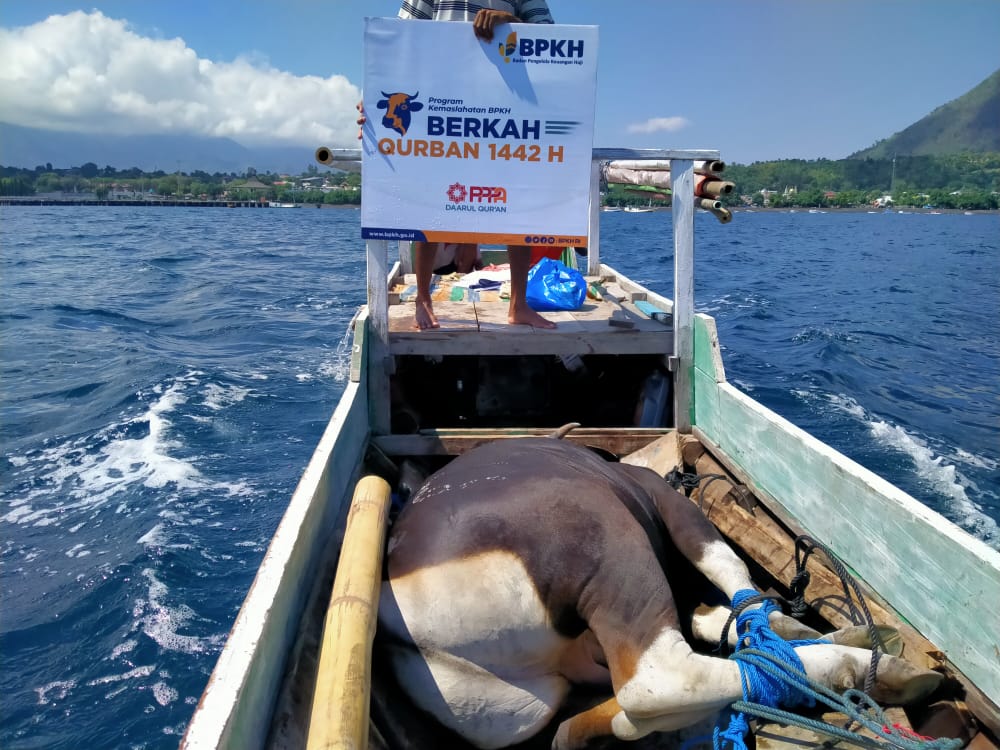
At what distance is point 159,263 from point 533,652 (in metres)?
28.6

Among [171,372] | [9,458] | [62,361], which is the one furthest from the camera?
[62,361]

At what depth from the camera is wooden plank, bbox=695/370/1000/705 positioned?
270cm

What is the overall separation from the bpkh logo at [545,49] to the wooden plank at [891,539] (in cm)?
248

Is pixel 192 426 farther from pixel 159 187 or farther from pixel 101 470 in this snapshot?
pixel 159 187

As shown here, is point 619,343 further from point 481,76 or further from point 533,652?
point 533,652

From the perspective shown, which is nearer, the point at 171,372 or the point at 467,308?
the point at 467,308

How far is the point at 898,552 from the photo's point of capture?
3.17 m

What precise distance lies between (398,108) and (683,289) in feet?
7.65

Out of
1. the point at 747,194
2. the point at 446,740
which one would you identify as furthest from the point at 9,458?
the point at 747,194

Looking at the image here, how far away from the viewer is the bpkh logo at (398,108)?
4828mm

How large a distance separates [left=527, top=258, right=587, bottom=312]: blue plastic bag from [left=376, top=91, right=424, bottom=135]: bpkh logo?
2057mm

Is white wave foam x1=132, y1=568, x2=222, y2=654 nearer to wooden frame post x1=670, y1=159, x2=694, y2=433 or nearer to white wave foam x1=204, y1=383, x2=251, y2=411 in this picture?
wooden frame post x1=670, y1=159, x2=694, y2=433

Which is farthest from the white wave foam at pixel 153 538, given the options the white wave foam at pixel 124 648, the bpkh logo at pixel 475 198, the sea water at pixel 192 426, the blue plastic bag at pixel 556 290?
the bpkh logo at pixel 475 198

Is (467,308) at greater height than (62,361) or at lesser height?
greater
